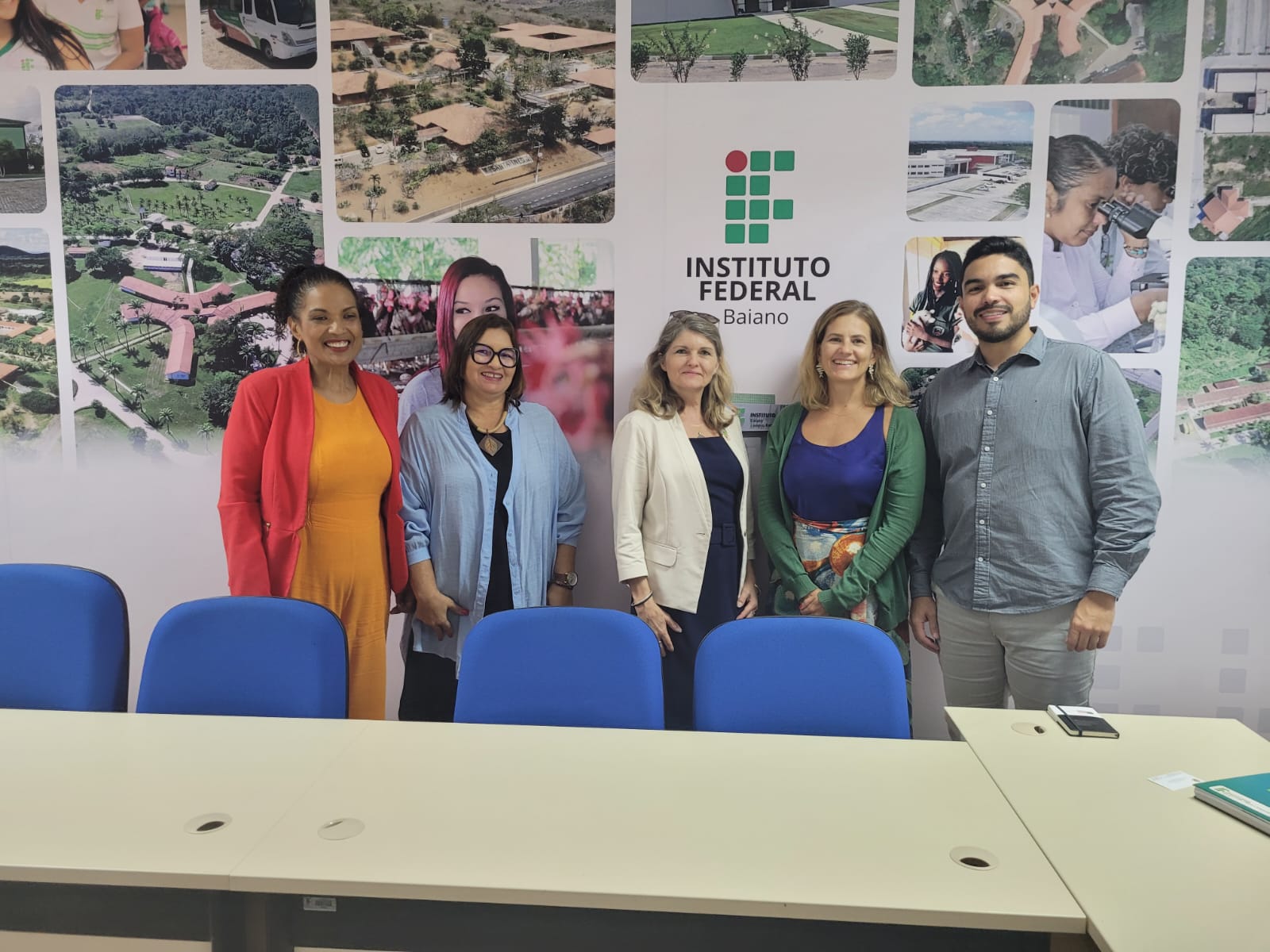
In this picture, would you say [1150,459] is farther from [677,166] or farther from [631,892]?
[631,892]

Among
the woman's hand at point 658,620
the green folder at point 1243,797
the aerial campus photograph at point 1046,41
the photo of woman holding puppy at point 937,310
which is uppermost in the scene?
the aerial campus photograph at point 1046,41

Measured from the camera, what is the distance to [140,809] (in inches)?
63.2

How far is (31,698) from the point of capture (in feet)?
7.80

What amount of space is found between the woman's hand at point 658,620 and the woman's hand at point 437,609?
618mm

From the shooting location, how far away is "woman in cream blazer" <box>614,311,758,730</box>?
3.09 m

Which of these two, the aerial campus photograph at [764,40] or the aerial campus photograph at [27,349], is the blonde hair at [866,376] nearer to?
the aerial campus photograph at [764,40]

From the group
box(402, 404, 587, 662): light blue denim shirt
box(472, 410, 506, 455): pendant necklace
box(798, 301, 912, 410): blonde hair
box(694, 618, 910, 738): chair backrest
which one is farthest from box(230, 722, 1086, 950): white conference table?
box(798, 301, 912, 410): blonde hair

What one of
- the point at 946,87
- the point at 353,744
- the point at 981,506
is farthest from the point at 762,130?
the point at 353,744

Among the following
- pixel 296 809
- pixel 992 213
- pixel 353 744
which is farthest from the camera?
pixel 992 213

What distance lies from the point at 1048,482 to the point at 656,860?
1891 mm

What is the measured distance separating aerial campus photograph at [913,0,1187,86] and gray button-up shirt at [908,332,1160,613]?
108 cm

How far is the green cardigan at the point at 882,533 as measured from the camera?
9.73 feet

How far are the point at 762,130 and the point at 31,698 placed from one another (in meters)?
2.90

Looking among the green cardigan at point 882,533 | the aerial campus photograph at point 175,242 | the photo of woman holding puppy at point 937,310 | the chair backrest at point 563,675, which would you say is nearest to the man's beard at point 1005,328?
the green cardigan at point 882,533
